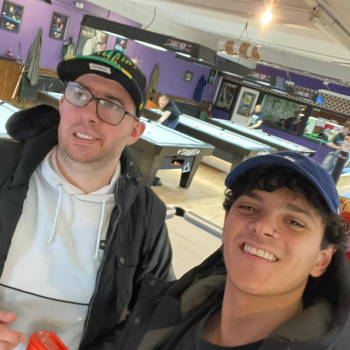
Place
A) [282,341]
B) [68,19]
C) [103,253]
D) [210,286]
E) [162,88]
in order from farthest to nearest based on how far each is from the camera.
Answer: [162,88] → [68,19] → [103,253] → [210,286] → [282,341]

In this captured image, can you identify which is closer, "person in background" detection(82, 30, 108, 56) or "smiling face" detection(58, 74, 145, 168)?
"smiling face" detection(58, 74, 145, 168)

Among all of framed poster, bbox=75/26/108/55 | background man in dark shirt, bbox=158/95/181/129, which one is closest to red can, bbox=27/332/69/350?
background man in dark shirt, bbox=158/95/181/129

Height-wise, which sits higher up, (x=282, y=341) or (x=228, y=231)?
(x=228, y=231)

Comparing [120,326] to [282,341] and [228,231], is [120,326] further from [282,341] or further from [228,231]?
[282,341]

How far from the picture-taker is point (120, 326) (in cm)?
141

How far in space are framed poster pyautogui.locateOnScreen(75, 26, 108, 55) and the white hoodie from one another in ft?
27.2

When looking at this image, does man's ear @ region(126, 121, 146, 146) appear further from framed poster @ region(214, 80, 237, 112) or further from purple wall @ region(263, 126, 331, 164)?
framed poster @ region(214, 80, 237, 112)

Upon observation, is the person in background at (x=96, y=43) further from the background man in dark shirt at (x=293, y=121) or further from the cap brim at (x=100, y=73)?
the cap brim at (x=100, y=73)

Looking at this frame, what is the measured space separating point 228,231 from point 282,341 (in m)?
0.33

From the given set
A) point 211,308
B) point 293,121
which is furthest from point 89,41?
point 211,308

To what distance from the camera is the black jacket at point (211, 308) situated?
0.82m

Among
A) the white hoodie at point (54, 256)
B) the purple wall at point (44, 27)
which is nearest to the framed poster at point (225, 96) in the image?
the purple wall at point (44, 27)

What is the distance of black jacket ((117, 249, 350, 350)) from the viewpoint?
824 mm

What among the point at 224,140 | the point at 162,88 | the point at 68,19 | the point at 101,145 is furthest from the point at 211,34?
the point at 101,145
